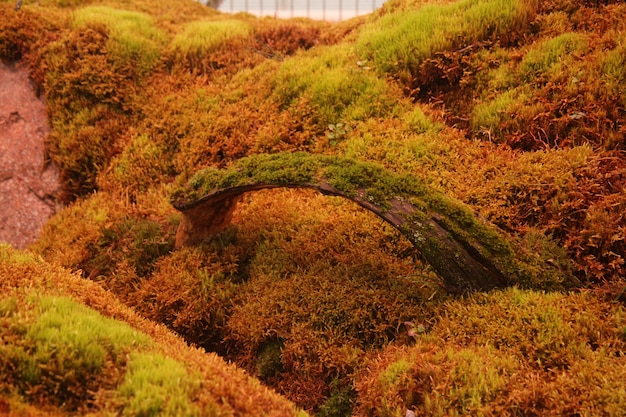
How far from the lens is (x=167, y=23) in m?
9.17

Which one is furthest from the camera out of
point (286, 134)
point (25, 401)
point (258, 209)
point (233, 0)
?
point (233, 0)

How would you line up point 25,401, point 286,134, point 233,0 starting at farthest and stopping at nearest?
point 233,0 < point 286,134 < point 25,401

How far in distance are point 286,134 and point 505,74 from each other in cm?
261

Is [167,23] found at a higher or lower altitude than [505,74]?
higher

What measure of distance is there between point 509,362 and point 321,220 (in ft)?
7.85

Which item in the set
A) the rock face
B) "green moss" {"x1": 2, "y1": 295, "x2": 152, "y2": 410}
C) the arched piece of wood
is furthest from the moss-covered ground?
the rock face

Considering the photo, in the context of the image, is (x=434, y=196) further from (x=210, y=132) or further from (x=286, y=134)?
(x=210, y=132)

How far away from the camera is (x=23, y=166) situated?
747cm

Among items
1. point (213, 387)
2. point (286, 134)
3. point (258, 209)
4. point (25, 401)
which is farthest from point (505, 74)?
point (25, 401)

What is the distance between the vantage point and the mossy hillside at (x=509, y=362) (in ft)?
11.6

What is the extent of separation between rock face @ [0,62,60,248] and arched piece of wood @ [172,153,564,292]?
9.84ft

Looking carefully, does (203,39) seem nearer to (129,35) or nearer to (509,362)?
(129,35)

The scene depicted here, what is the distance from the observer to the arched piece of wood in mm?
4414

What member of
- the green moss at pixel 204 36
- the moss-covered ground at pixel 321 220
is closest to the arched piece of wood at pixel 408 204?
the moss-covered ground at pixel 321 220
